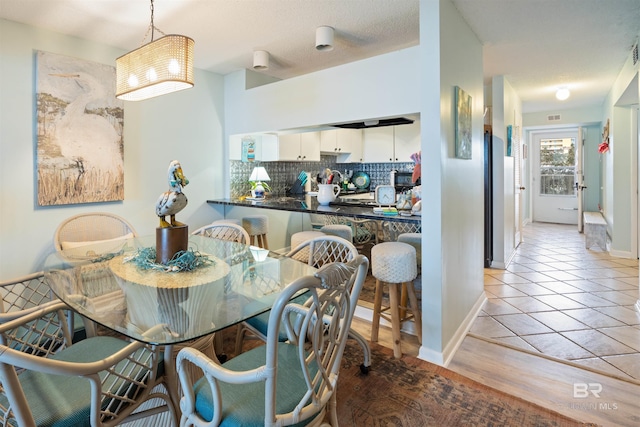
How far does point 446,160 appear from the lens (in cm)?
229

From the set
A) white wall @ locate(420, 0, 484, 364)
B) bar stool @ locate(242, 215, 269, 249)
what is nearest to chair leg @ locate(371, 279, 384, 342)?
white wall @ locate(420, 0, 484, 364)

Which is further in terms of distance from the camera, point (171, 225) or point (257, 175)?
point (257, 175)

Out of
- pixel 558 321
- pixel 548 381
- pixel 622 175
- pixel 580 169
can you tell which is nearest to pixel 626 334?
pixel 558 321

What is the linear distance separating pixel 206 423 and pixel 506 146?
4642 millimetres

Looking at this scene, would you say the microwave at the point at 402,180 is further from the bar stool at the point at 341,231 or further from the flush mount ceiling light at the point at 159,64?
the flush mount ceiling light at the point at 159,64

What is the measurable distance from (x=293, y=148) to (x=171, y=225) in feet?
8.76

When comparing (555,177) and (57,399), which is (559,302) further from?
(555,177)

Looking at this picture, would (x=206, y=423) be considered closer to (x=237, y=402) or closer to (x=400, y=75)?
(x=237, y=402)

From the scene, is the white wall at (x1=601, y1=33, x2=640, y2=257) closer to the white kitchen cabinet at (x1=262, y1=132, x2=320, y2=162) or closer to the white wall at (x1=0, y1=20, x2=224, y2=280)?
the white kitchen cabinet at (x1=262, y1=132, x2=320, y2=162)

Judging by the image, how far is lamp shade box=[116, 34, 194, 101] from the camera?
186 cm

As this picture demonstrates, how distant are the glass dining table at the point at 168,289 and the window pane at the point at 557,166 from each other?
7.96m

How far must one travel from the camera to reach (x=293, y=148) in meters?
4.39

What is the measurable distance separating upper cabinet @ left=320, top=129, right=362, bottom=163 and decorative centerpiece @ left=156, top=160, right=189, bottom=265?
3.08m

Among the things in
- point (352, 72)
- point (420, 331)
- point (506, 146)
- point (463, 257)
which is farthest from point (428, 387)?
point (506, 146)
